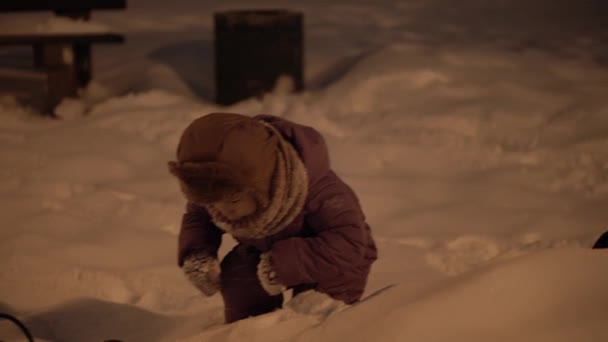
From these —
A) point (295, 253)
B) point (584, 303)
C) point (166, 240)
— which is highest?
point (584, 303)

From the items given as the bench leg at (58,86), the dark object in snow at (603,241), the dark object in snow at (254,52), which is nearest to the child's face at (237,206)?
the dark object in snow at (603,241)

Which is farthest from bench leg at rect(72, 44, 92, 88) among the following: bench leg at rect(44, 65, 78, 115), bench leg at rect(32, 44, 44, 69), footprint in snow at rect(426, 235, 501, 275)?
footprint in snow at rect(426, 235, 501, 275)

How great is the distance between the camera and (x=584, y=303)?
163 cm

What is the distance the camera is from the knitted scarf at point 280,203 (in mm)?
2256

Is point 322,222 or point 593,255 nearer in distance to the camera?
point 593,255

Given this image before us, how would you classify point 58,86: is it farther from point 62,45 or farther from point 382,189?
point 382,189

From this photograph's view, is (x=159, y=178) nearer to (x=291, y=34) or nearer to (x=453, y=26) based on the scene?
(x=291, y=34)

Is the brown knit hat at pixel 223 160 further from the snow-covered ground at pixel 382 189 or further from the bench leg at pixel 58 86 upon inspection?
the bench leg at pixel 58 86

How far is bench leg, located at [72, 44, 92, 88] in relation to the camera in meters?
5.70

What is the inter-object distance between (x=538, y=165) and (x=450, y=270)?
1325 mm

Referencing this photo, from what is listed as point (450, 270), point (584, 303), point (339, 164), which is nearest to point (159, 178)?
point (339, 164)

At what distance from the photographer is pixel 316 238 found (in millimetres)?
2361

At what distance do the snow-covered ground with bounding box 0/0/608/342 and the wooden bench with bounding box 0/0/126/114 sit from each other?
16 cm

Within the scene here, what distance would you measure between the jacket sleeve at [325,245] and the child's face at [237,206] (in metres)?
0.17
